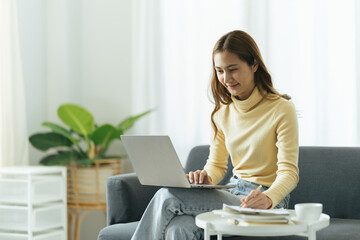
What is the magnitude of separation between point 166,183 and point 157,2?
188 cm

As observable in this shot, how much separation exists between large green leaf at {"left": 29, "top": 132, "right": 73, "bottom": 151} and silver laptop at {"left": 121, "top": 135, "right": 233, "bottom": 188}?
153 cm

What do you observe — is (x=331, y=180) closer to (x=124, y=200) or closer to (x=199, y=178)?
(x=199, y=178)

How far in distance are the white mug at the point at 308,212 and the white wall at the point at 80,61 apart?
2.22 meters

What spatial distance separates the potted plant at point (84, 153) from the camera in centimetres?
330

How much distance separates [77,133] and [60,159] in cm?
19

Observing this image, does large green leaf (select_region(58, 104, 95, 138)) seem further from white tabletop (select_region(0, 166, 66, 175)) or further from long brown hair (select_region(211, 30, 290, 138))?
long brown hair (select_region(211, 30, 290, 138))

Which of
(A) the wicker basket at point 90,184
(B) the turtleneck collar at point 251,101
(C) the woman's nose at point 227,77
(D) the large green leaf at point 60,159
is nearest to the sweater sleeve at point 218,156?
(B) the turtleneck collar at point 251,101

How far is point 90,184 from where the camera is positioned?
131 inches

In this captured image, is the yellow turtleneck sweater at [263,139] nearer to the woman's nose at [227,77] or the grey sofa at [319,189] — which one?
the woman's nose at [227,77]

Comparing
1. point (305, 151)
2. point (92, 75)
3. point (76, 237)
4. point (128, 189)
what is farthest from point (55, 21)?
point (305, 151)

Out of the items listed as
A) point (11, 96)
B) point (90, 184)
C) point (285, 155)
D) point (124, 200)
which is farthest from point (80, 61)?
point (285, 155)

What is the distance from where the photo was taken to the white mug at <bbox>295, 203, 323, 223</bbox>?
157 centimetres

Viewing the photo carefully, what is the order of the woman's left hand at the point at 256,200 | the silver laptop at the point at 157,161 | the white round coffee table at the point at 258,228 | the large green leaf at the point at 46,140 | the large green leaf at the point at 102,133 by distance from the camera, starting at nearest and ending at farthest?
the white round coffee table at the point at 258,228
the woman's left hand at the point at 256,200
the silver laptop at the point at 157,161
the large green leaf at the point at 102,133
the large green leaf at the point at 46,140

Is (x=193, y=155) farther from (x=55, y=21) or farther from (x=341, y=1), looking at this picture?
(x=55, y=21)
